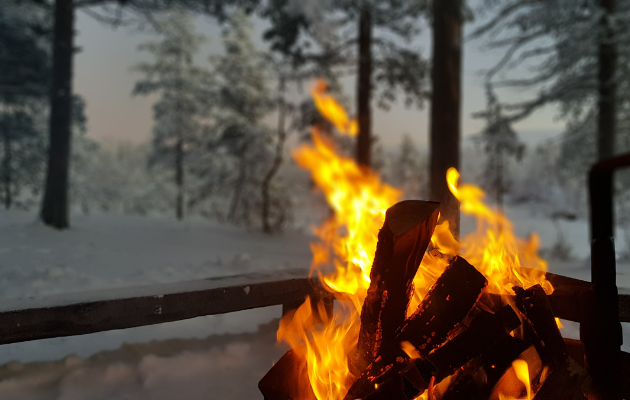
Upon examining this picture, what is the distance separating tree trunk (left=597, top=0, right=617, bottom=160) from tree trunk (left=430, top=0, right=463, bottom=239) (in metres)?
4.89

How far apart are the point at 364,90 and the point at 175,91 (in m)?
12.9

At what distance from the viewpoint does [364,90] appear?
11.7 m

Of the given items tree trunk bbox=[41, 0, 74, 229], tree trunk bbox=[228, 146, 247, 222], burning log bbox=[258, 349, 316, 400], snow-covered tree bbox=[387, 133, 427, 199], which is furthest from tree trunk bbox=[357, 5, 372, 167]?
snow-covered tree bbox=[387, 133, 427, 199]

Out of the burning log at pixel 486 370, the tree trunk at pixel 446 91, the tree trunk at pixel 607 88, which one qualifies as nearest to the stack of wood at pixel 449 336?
the burning log at pixel 486 370

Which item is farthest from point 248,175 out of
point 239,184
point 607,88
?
point 607,88

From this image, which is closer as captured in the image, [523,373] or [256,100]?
[523,373]

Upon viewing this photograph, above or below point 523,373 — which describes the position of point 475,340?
above

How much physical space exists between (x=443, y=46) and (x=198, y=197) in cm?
1568

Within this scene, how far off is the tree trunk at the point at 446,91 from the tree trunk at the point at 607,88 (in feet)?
16.1

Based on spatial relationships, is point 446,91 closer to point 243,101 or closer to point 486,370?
point 486,370

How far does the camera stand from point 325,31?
8.99 metres

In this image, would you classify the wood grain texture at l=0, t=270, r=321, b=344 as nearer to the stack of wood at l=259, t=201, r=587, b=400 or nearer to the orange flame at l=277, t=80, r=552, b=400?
the orange flame at l=277, t=80, r=552, b=400

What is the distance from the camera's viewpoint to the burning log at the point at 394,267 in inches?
60.6

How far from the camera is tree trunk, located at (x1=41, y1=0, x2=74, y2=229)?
8.73m
